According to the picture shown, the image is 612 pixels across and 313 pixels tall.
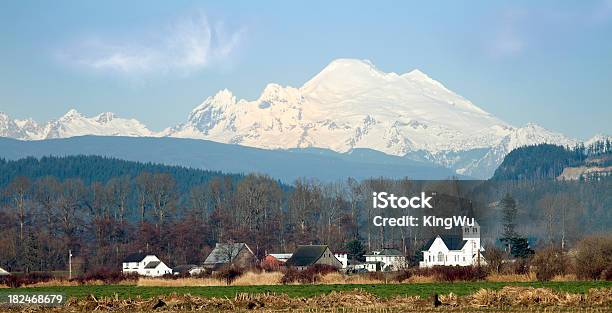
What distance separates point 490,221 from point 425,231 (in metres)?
21.5

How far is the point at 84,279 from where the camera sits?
71.4 metres

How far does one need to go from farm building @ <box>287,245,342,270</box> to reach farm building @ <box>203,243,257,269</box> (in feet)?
14.5

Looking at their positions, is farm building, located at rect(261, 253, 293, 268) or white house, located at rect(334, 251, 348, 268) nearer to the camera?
farm building, located at rect(261, 253, 293, 268)

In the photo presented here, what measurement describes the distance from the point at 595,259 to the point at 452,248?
4055 centimetres

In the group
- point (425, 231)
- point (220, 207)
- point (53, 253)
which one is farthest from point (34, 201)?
point (425, 231)

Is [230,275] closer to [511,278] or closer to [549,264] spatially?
[511,278]

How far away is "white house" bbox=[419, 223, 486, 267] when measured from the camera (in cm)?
9700

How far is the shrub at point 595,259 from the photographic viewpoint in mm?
59219

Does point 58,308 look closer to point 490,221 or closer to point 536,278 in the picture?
point 536,278

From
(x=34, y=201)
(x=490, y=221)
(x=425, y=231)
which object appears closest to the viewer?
(x=490, y=221)

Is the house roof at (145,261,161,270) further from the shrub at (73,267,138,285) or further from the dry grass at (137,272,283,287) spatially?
the dry grass at (137,272,283,287)

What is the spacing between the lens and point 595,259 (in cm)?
5956

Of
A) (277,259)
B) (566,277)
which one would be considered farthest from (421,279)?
(277,259)

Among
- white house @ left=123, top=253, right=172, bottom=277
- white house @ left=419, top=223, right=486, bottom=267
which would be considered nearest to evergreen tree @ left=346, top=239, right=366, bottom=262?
white house @ left=419, top=223, right=486, bottom=267
